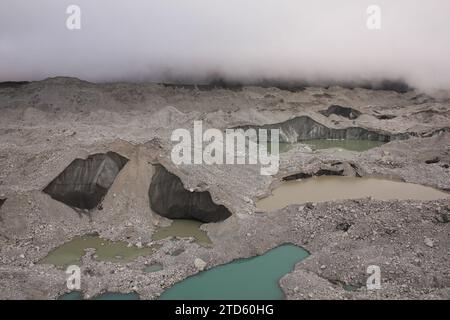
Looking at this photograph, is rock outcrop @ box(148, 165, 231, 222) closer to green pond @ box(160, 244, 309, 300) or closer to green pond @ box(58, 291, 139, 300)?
green pond @ box(160, 244, 309, 300)

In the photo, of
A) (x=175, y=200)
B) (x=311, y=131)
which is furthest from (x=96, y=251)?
(x=311, y=131)

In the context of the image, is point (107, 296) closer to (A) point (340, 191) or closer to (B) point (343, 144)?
(A) point (340, 191)

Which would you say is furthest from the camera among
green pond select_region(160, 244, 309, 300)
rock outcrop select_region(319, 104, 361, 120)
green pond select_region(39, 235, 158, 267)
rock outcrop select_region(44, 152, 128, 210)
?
rock outcrop select_region(319, 104, 361, 120)

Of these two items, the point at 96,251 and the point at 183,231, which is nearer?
the point at 96,251

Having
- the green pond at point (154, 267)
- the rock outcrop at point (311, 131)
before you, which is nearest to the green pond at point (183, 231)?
the green pond at point (154, 267)

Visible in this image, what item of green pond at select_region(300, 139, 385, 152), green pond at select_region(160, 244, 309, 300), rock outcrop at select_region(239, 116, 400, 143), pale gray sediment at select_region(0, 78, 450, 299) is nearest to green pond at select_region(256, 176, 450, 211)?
pale gray sediment at select_region(0, 78, 450, 299)
